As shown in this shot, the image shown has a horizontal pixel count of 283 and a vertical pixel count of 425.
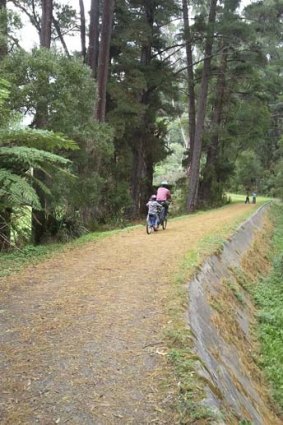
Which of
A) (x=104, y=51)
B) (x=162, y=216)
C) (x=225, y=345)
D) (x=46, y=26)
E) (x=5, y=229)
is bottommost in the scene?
(x=225, y=345)

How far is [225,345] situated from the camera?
682cm

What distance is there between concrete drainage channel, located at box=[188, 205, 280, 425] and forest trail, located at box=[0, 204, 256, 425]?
463mm

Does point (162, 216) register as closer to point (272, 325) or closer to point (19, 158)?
point (272, 325)

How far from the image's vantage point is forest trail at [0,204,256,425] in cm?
397

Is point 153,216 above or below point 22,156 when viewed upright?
below

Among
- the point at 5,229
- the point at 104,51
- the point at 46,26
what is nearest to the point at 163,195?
the point at 104,51

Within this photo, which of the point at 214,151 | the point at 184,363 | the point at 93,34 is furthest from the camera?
the point at 214,151

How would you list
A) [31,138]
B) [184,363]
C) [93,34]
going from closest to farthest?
1. [184,363]
2. [31,138]
3. [93,34]

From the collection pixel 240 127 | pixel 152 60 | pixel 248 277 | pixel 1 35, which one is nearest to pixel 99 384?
pixel 248 277

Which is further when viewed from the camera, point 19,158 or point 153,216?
point 153,216

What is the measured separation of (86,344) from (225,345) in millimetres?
2503

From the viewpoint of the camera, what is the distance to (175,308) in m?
6.39

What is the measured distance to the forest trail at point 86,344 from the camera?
3.97 meters

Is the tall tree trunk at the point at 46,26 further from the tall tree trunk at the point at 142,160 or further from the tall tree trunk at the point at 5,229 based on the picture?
the tall tree trunk at the point at 142,160
